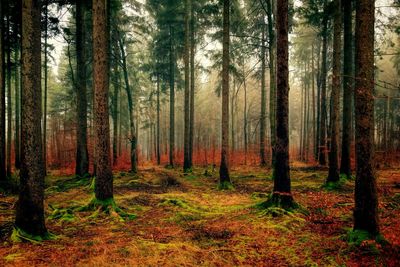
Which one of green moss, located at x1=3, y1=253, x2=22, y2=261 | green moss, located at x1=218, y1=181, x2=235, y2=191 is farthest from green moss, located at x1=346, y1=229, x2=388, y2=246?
green moss, located at x1=218, y1=181, x2=235, y2=191

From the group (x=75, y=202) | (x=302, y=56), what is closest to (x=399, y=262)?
(x=75, y=202)

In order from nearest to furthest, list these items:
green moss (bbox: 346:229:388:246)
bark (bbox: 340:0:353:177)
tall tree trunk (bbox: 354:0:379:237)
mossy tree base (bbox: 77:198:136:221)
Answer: green moss (bbox: 346:229:388:246), tall tree trunk (bbox: 354:0:379:237), mossy tree base (bbox: 77:198:136:221), bark (bbox: 340:0:353:177)

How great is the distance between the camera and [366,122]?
16.6 feet

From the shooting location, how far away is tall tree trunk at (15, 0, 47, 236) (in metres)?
5.54

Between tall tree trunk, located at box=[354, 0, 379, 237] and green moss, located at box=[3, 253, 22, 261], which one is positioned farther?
tall tree trunk, located at box=[354, 0, 379, 237]

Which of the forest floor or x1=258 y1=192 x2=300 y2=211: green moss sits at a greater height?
x1=258 y1=192 x2=300 y2=211: green moss

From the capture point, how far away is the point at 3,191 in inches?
413

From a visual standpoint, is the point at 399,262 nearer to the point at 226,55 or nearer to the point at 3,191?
the point at 226,55

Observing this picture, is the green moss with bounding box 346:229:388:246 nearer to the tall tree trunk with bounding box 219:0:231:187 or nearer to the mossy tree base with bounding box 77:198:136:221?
the mossy tree base with bounding box 77:198:136:221

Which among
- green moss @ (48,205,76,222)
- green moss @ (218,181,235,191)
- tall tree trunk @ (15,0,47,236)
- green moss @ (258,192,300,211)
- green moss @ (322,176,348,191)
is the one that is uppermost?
tall tree trunk @ (15,0,47,236)

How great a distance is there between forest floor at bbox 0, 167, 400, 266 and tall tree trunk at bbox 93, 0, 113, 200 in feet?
3.28

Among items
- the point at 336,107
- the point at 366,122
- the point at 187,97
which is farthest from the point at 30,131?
the point at 187,97

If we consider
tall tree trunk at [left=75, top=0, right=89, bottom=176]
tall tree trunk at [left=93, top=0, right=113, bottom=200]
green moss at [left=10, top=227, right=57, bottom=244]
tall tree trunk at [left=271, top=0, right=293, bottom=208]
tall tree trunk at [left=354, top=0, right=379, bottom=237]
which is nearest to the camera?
tall tree trunk at [left=354, top=0, right=379, bottom=237]

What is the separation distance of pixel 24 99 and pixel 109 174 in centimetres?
338
